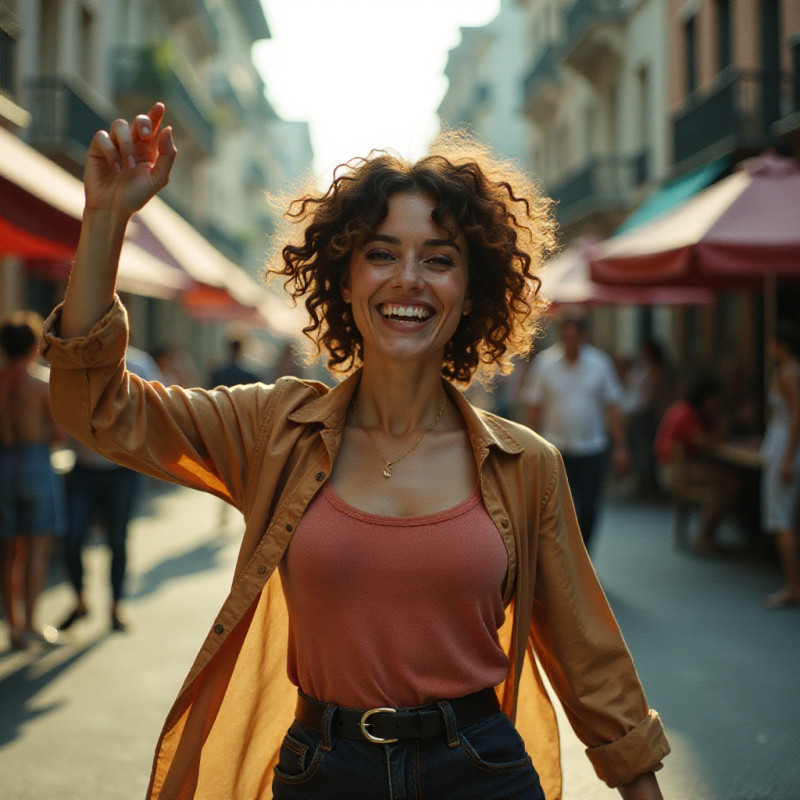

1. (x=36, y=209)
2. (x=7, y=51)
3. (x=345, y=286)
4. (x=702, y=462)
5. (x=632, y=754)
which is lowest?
(x=702, y=462)

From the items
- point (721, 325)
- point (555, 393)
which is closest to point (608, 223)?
point (721, 325)

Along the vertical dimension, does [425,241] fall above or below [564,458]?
above

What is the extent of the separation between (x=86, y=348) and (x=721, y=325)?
51.8ft

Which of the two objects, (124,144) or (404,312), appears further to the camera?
(404,312)

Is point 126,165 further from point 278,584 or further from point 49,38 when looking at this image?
point 49,38

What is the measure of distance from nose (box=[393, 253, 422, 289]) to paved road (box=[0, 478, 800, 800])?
9.26 feet

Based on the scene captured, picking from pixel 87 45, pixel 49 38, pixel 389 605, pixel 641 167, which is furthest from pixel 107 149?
pixel 641 167

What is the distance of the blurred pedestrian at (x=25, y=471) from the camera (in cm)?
652

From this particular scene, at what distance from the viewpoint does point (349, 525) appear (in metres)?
2.13

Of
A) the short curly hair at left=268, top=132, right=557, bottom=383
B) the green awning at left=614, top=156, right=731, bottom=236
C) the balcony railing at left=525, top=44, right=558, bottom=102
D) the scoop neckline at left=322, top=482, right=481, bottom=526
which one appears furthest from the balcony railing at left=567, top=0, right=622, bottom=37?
the scoop neckline at left=322, top=482, right=481, bottom=526

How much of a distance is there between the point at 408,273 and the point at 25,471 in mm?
4910

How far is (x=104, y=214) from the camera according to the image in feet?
6.48

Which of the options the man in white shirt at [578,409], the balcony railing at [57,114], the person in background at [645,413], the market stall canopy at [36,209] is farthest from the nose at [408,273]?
the balcony railing at [57,114]

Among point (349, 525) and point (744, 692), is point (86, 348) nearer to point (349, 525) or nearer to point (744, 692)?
point (349, 525)
